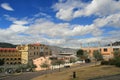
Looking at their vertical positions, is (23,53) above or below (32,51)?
below

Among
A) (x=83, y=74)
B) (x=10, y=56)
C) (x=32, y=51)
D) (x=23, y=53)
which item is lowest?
(x=83, y=74)

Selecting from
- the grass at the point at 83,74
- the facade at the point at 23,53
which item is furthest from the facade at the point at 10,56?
the grass at the point at 83,74

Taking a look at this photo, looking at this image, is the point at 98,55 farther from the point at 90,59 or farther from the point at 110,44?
the point at 110,44

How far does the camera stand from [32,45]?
534ft

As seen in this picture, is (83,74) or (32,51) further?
(32,51)

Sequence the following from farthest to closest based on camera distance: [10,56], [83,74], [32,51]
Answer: [10,56], [32,51], [83,74]

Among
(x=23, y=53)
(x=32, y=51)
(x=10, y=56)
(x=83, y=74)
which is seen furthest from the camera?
(x=23, y=53)

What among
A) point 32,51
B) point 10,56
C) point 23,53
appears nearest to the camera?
point 32,51

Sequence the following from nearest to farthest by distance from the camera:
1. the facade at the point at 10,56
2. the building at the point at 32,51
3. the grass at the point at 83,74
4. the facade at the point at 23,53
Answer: the grass at the point at 83,74, the facade at the point at 10,56, the facade at the point at 23,53, the building at the point at 32,51

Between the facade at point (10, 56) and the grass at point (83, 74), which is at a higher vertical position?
the facade at point (10, 56)

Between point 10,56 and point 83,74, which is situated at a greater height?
point 10,56

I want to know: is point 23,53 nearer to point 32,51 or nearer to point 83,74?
point 32,51

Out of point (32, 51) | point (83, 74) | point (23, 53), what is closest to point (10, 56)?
point (23, 53)

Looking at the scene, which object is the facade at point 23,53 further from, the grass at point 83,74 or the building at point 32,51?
the grass at point 83,74
